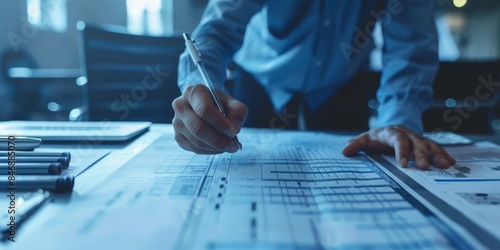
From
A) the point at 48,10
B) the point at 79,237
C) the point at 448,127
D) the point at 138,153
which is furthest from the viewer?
the point at 48,10

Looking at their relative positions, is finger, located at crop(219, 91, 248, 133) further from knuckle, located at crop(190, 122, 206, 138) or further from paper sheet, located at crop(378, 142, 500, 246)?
paper sheet, located at crop(378, 142, 500, 246)

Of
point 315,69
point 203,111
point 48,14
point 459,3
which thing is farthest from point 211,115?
point 459,3

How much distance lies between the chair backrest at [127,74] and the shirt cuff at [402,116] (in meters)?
0.74

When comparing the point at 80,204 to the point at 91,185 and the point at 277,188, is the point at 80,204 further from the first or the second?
the point at 277,188

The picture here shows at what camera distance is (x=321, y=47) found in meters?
0.97

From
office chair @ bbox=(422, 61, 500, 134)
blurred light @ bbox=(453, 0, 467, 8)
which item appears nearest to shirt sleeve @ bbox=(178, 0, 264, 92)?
office chair @ bbox=(422, 61, 500, 134)

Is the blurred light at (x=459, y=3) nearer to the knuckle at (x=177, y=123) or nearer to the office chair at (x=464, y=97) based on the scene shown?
the office chair at (x=464, y=97)

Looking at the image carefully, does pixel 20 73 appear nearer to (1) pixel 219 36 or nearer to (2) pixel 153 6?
(2) pixel 153 6

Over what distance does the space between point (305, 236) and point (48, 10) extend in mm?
4014

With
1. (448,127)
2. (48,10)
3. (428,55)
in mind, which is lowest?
(448,127)

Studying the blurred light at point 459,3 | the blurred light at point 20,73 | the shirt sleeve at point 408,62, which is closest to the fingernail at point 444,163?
the shirt sleeve at point 408,62

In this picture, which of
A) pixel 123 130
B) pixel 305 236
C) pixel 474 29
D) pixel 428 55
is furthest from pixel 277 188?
pixel 474 29

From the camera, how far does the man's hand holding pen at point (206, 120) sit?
1.62 feet

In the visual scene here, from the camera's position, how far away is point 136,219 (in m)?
0.32
